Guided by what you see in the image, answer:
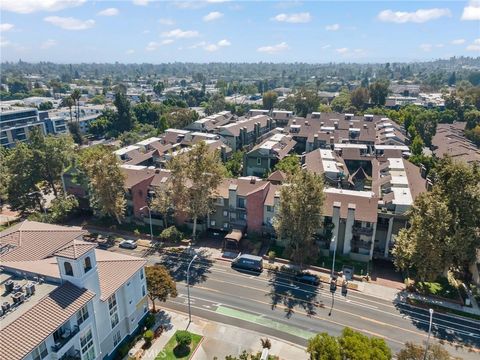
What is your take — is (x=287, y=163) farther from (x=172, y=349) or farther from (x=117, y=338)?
(x=117, y=338)

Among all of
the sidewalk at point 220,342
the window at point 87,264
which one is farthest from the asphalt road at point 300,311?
the window at point 87,264

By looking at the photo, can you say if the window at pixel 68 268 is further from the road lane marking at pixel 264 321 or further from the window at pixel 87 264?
the road lane marking at pixel 264 321

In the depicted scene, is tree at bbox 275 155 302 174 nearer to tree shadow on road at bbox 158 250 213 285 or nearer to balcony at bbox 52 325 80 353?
tree shadow on road at bbox 158 250 213 285

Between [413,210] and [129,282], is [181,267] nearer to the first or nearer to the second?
[129,282]

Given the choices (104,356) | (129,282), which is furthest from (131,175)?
(104,356)

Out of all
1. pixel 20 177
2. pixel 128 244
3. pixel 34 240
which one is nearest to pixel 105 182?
pixel 128 244

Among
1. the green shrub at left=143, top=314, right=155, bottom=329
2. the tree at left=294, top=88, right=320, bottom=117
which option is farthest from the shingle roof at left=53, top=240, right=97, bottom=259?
the tree at left=294, top=88, right=320, bottom=117
